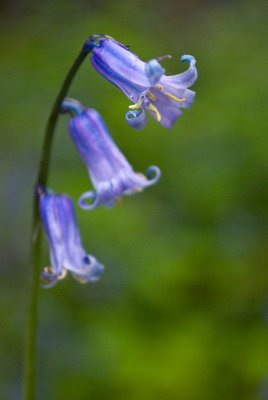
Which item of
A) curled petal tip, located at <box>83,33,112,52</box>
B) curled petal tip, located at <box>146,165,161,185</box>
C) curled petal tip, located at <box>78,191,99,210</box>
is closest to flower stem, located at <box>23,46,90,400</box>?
curled petal tip, located at <box>83,33,112,52</box>

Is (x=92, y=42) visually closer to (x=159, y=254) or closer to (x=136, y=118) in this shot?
(x=136, y=118)

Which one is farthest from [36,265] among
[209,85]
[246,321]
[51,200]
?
[209,85]

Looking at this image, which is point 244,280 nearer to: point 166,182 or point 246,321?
point 246,321

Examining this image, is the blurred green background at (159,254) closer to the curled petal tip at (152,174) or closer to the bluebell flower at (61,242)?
the bluebell flower at (61,242)

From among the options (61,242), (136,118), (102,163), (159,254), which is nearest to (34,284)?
(61,242)

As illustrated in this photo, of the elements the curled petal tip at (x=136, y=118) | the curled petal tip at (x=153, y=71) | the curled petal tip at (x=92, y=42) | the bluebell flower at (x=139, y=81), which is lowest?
the curled petal tip at (x=136, y=118)

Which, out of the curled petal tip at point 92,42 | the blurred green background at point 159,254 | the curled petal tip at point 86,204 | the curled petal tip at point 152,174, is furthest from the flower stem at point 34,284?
the blurred green background at point 159,254
